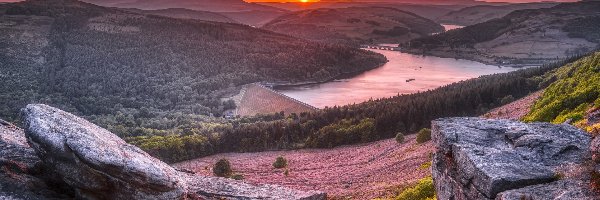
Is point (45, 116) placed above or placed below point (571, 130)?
below

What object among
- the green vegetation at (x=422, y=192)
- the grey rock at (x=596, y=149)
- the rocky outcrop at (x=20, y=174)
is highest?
the grey rock at (x=596, y=149)

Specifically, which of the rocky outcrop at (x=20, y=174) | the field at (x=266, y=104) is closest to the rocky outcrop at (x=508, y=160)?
the rocky outcrop at (x=20, y=174)

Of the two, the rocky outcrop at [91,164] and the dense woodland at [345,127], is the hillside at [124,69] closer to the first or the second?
the dense woodland at [345,127]

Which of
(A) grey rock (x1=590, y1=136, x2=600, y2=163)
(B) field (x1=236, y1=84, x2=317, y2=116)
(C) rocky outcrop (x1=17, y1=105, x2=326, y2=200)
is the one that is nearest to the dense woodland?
(B) field (x1=236, y1=84, x2=317, y2=116)

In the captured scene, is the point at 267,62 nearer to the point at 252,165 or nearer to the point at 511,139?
the point at 252,165

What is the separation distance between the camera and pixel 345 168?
5469 centimetres

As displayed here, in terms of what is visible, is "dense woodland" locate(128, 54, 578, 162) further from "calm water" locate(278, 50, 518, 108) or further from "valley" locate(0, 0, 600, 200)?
"calm water" locate(278, 50, 518, 108)

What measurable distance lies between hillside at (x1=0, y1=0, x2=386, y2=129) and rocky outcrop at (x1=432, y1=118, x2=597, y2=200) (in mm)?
85267

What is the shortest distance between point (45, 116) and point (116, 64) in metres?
155

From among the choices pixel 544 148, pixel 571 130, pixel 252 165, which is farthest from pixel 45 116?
pixel 252 165

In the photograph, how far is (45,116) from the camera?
20.0 metres

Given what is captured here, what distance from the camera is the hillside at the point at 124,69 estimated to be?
12169 centimetres

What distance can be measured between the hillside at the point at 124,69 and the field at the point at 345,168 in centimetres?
3562

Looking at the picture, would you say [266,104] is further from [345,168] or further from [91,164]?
[91,164]
